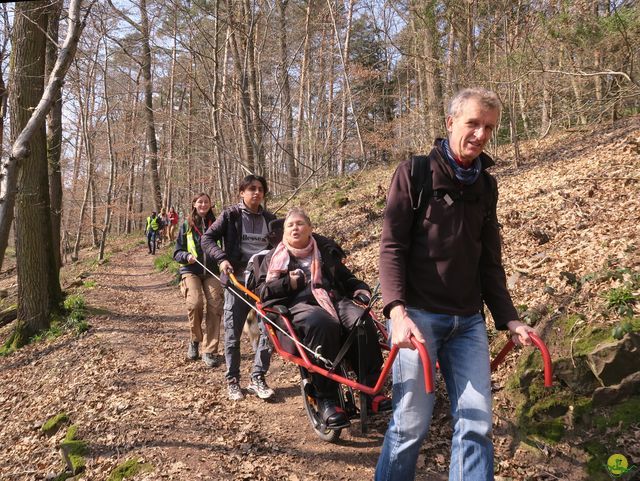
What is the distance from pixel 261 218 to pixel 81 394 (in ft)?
10.6

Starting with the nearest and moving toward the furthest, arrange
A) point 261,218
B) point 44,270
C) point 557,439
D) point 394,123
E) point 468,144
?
point 468,144 < point 557,439 < point 261,218 < point 44,270 < point 394,123

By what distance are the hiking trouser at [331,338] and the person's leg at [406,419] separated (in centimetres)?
133

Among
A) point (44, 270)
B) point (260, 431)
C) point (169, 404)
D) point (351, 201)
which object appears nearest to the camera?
point (260, 431)

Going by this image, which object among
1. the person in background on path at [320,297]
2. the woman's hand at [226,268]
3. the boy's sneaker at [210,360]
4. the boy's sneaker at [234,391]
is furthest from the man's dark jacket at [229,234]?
the boy's sneaker at [210,360]

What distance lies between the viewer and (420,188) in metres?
2.31

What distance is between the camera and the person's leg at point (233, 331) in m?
5.07

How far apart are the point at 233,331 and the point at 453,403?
3.22 meters

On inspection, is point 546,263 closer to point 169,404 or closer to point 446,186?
point 446,186

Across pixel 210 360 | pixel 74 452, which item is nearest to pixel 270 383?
pixel 210 360

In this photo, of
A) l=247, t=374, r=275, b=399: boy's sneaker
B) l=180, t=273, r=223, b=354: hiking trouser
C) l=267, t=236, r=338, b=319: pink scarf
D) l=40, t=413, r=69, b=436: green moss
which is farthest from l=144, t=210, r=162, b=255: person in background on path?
l=267, t=236, r=338, b=319: pink scarf

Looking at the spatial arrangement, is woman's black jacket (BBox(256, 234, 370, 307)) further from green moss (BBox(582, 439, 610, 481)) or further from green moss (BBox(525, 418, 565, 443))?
green moss (BBox(582, 439, 610, 481))

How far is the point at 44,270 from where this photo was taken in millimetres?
8492

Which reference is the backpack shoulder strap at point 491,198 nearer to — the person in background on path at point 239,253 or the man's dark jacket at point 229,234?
the person in background on path at point 239,253

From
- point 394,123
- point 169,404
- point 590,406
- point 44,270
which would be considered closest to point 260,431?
point 169,404
